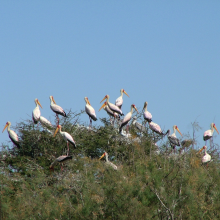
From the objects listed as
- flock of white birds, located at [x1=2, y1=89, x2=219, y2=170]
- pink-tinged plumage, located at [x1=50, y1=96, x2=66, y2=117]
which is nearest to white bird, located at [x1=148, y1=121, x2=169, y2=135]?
flock of white birds, located at [x1=2, y1=89, x2=219, y2=170]

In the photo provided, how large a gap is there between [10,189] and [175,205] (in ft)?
16.4

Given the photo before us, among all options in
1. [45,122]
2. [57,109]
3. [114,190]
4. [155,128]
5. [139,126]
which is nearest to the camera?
[114,190]

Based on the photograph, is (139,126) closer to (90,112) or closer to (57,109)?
(90,112)

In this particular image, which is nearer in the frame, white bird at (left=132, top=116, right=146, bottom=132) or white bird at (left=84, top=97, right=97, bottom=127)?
white bird at (left=132, top=116, right=146, bottom=132)

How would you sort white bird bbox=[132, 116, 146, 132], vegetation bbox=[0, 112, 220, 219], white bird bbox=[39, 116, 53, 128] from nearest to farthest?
vegetation bbox=[0, 112, 220, 219], white bird bbox=[39, 116, 53, 128], white bird bbox=[132, 116, 146, 132]

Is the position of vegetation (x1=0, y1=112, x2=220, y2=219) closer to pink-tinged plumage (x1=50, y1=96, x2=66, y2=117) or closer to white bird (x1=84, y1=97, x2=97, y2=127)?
pink-tinged plumage (x1=50, y1=96, x2=66, y2=117)

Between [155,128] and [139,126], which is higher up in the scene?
[139,126]

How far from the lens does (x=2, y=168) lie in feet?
51.2

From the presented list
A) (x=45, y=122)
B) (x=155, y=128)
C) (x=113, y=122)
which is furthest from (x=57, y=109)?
(x=155, y=128)

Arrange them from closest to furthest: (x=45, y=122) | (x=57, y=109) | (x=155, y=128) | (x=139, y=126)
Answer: (x=45, y=122) < (x=155, y=128) < (x=57, y=109) < (x=139, y=126)

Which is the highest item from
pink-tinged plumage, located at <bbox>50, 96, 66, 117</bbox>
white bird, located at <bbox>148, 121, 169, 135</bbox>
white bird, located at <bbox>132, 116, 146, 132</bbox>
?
pink-tinged plumage, located at <bbox>50, 96, 66, 117</bbox>

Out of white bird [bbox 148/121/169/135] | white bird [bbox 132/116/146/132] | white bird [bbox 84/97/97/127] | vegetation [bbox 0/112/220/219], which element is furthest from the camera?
white bird [bbox 84/97/97/127]

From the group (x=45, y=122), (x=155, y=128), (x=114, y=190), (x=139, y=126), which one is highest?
(x=45, y=122)

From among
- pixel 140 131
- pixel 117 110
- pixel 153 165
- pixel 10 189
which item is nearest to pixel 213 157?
pixel 140 131
